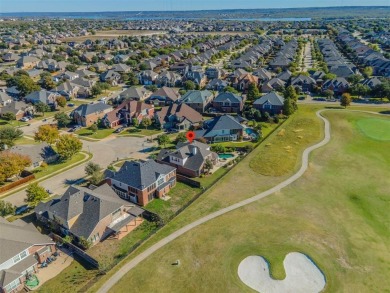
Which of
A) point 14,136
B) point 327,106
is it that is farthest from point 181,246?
point 327,106

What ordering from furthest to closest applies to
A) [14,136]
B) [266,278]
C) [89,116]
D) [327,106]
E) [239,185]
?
1. [327,106]
2. [89,116]
3. [14,136]
4. [239,185]
5. [266,278]

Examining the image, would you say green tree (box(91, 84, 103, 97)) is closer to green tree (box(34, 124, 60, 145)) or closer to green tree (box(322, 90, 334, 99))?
green tree (box(34, 124, 60, 145))

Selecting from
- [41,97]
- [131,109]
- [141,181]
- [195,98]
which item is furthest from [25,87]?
[141,181]

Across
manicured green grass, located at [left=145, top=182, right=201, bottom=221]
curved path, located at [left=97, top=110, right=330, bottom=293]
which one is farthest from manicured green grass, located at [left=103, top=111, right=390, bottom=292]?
manicured green grass, located at [left=145, top=182, right=201, bottom=221]

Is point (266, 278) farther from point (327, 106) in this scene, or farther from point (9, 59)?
point (9, 59)

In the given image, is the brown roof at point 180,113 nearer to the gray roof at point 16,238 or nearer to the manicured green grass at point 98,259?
the manicured green grass at point 98,259
